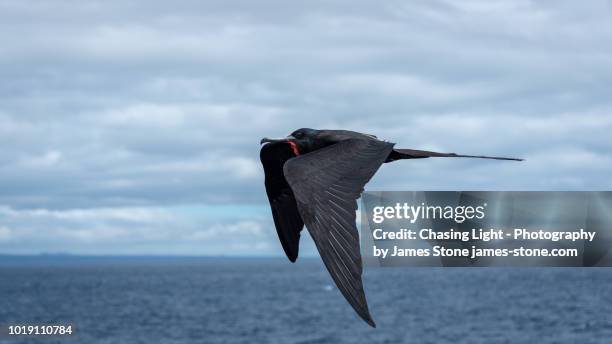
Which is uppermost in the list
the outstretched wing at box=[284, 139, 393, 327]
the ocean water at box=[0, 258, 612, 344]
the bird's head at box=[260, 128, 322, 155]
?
the bird's head at box=[260, 128, 322, 155]

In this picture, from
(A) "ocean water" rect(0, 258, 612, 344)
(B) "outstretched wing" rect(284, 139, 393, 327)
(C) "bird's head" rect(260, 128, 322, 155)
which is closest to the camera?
(B) "outstretched wing" rect(284, 139, 393, 327)

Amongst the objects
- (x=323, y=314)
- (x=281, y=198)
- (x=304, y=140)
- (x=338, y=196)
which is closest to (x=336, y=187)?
(x=338, y=196)

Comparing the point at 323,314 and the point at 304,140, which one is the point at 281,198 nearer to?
the point at 304,140

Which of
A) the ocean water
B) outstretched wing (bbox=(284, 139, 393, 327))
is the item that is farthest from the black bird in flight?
the ocean water

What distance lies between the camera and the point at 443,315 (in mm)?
110875

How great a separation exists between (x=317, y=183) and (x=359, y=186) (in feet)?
1.20

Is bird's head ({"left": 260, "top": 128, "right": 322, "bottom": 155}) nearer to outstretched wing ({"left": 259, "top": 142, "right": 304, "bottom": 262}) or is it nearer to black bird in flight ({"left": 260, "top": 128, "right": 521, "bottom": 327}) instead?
black bird in flight ({"left": 260, "top": 128, "right": 521, "bottom": 327})

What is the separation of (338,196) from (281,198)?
322cm

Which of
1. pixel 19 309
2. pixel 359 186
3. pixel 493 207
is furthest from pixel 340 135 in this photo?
pixel 19 309

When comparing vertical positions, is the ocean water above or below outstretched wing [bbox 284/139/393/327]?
below

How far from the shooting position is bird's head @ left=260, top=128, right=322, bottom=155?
9.20m

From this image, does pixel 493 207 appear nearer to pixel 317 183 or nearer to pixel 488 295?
pixel 317 183

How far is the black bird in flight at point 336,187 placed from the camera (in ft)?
21.6

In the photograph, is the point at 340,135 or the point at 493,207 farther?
the point at 493,207
